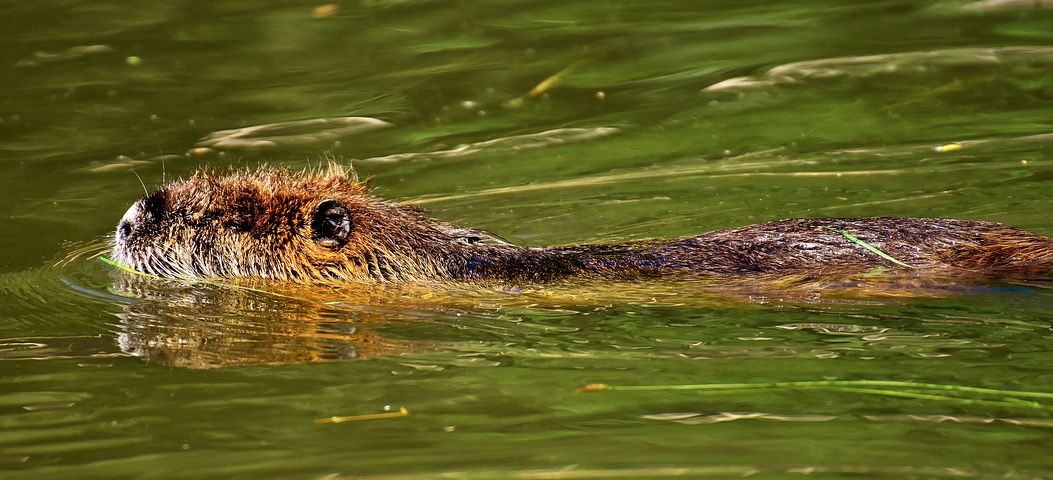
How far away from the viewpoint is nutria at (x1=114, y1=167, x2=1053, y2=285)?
17.1ft

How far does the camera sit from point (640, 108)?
27.4 ft

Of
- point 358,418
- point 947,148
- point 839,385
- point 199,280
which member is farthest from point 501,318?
point 947,148

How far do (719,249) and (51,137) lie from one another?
4.68 metres

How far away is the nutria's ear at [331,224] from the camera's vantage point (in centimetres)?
552

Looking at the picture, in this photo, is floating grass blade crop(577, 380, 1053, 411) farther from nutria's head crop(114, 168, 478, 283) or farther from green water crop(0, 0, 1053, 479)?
nutria's head crop(114, 168, 478, 283)

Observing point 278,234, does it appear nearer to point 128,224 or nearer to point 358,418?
point 128,224

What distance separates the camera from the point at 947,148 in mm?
7629

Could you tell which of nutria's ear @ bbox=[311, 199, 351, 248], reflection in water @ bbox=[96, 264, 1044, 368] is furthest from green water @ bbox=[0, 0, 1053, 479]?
nutria's ear @ bbox=[311, 199, 351, 248]

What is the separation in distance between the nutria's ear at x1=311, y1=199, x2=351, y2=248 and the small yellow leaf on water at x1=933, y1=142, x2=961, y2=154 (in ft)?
11.9

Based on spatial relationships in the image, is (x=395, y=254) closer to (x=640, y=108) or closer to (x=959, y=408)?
(x=959, y=408)

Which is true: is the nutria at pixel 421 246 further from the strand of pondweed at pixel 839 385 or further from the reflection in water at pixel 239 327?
the strand of pondweed at pixel 839 385

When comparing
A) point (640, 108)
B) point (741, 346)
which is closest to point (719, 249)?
point (741, 346)

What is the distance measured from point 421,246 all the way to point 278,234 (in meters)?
0.58

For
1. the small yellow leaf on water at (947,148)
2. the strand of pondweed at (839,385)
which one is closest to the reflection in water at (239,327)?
the strand of pondweed at (839,385)
